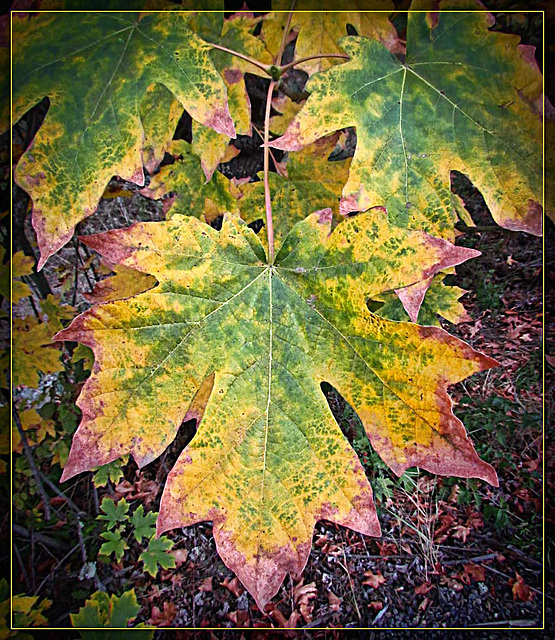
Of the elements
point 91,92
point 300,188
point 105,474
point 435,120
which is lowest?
point 105,474

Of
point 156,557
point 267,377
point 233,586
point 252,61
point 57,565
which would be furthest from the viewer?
point 233,586

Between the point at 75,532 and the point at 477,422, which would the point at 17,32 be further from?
the point at 477,422

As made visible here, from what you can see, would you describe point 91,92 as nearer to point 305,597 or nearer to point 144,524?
point 144,524

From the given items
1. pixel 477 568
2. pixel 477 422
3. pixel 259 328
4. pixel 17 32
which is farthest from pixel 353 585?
pixel 17 32

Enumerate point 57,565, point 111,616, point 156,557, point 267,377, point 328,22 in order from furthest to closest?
point 57,565, point 156,557, point 111,616, point 328,22, point 267,377

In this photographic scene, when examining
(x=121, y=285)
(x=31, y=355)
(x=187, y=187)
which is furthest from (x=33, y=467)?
(x=187, y=187)

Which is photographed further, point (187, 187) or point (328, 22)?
point (187, 187)

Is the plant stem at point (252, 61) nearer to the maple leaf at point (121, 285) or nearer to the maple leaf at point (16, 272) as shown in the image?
the maple leaf at point (121, 285)
